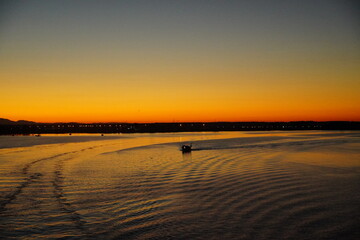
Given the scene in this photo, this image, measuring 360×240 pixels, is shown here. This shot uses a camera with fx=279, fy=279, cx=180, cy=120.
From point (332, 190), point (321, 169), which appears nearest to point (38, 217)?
point (332, 190)

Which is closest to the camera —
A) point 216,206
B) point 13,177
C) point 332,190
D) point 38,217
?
point 38,217

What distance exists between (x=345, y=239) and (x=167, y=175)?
1384 centimetres

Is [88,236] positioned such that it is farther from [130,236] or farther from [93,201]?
[93,201]

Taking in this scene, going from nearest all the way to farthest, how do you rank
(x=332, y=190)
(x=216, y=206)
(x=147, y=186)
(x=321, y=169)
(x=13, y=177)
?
(x=216, y=206) → (x=332, y=190) → (x=147, y=186) → (x=13, y=177) → (x=321, y=169)

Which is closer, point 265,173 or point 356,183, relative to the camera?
point 356,183

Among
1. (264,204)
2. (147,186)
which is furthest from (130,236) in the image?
(147,186)

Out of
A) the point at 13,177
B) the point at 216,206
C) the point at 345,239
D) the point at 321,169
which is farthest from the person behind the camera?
the point at 321,169

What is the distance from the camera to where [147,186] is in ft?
56.7

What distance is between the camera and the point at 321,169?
23219mm

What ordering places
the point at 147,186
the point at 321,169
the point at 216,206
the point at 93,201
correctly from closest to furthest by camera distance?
1. the point at 216,206
2. the point at 93,201
3. the point at 147,186
4. the point at 321,169

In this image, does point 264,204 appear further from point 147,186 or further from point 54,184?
point 54,184

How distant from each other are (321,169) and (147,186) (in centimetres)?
1500

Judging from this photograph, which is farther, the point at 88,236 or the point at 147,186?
the point at 147,186

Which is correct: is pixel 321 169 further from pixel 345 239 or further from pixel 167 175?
pixel 345 239
